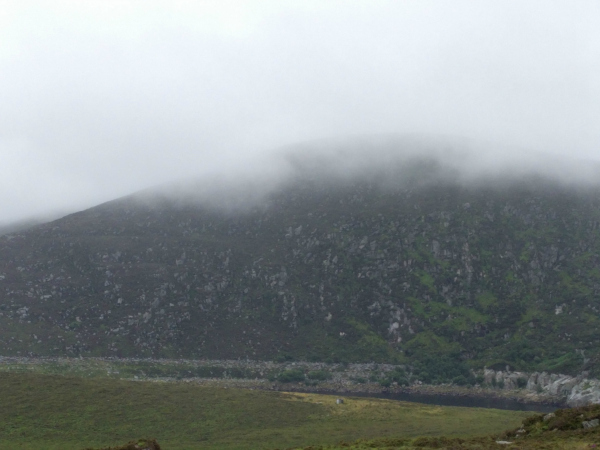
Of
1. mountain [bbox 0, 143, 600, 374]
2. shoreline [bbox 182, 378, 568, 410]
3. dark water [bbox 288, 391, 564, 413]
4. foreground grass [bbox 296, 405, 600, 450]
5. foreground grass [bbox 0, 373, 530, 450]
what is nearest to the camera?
foreground grass [bbox 296, 405, 600, 450]

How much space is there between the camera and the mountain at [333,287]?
495 ft

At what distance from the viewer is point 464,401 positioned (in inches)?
4614

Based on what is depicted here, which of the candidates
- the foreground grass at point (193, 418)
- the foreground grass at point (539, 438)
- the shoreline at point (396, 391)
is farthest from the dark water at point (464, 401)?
the foreground grass at point (539, 438)

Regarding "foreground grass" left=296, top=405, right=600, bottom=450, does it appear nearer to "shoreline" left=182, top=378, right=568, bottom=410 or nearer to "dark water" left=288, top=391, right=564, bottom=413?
"dark water" left=288, top=391, right=564, bottom=413

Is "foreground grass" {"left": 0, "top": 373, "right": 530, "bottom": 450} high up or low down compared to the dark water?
up

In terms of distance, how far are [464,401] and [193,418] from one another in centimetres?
6534

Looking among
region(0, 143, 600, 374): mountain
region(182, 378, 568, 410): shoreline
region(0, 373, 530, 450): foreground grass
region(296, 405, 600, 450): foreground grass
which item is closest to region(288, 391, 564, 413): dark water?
region(182, 378, 568, 410): shoreline

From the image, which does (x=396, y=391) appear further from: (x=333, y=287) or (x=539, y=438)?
(x=539, y=438)

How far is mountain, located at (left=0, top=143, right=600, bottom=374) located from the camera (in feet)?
495

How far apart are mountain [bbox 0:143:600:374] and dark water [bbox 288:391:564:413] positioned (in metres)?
23.8

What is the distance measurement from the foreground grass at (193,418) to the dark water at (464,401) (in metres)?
18.5

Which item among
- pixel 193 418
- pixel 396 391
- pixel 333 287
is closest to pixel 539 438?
pixel 193 418

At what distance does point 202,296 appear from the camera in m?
170

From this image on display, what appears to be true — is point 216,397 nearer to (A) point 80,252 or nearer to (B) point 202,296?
(B) point 202,296
